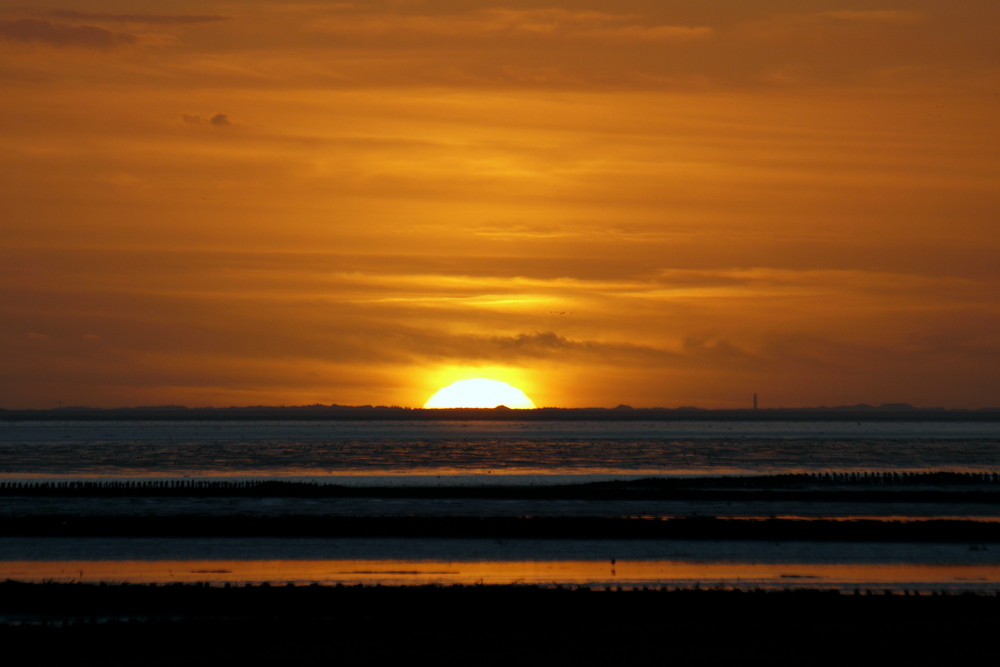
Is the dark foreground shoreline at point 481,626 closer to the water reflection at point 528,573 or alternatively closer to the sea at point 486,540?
the water reflection at point 528,573

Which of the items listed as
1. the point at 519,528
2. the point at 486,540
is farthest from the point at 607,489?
the point at 486,540

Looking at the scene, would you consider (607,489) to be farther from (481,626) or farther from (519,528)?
(481,626)

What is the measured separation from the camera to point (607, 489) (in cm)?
5484

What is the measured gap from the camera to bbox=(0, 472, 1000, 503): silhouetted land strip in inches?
2045

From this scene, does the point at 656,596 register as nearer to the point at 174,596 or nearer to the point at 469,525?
the point at 174,596

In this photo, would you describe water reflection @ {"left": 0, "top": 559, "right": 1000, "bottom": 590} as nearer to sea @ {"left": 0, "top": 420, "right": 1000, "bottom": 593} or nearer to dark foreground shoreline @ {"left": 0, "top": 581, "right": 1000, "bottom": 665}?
sea @ {"left": 0, "top": 420, "right": 1000, "bottom": 593}

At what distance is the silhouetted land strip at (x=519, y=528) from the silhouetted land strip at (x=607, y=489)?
1115 centimetres

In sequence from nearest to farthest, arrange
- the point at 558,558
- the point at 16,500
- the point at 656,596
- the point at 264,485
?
the point at 656,596 < the point at 558,558 < the point at 16,500 < the point at 264,485

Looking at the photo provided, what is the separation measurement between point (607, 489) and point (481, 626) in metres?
33.8

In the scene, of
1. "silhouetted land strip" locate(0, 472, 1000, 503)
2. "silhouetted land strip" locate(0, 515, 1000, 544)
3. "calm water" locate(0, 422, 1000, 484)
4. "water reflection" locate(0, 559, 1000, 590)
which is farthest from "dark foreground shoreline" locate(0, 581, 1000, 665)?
"calm water" locate(0, 422, 1000, 484)

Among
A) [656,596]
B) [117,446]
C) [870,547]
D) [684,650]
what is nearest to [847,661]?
[684,650]

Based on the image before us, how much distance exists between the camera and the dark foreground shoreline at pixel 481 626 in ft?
62.2

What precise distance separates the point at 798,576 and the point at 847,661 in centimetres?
942

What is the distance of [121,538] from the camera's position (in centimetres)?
3603
